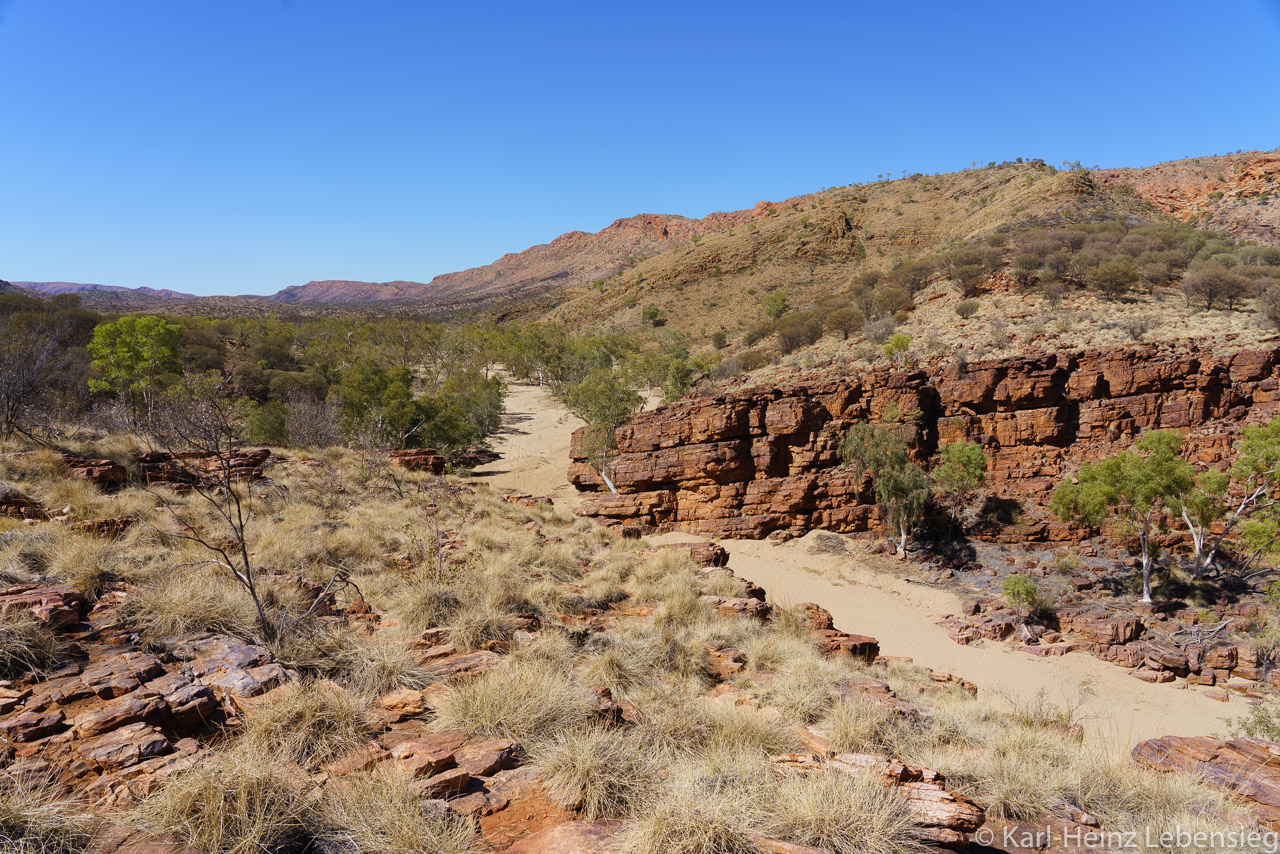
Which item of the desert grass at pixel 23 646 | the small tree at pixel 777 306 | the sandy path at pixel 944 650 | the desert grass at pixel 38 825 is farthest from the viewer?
the small tree at pixel 777 306

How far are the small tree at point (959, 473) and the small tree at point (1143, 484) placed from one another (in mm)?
3750

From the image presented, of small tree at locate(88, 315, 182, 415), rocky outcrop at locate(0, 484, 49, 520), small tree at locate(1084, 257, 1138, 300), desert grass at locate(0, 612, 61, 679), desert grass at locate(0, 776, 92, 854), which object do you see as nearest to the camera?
desert grass at locate(0, 776, 92, 854)

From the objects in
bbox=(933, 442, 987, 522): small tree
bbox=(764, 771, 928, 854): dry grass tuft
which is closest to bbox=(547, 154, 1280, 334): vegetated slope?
bbox=(933, 442, 987, 522): small tree

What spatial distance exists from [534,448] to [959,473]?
846 inches

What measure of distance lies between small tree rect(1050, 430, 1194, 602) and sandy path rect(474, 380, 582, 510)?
54.6ft

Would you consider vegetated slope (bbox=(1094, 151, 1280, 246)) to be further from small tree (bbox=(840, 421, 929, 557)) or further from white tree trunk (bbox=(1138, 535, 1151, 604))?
white tree trunk (bbox=(1138, 535, 1151, 604))

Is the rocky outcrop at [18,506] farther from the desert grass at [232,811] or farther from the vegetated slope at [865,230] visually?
the vegetated slope at [865,230]

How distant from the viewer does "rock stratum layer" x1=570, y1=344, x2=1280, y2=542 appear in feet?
60.1

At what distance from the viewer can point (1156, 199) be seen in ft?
170

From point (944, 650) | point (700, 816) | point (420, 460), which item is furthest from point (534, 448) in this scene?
point (700, 816)

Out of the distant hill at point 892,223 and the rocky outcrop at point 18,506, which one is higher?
the distant hill at point 892,223

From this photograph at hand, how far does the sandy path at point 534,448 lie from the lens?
25.7 meters

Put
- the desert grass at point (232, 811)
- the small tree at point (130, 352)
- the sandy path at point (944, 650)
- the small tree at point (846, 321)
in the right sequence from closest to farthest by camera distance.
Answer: the desert grass at point (232, 811) < the sandy path at point (944, 650) < the small tree at point (130, 352) < the small tree at point (846, 321)

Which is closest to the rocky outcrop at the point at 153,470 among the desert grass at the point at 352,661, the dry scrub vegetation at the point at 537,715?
the dry scrub vegetation at the point at 537,715
